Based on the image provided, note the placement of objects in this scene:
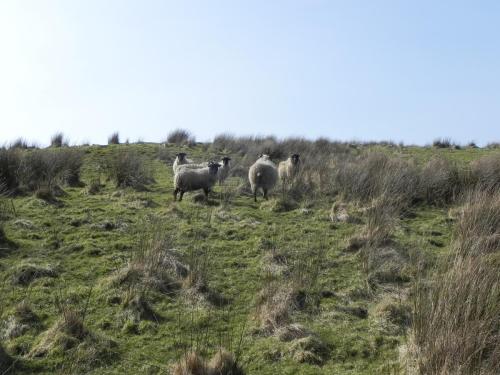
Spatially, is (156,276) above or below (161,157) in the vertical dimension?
below

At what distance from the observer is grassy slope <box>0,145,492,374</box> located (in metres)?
4.85

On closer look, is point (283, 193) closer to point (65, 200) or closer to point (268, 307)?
point (65, 200)

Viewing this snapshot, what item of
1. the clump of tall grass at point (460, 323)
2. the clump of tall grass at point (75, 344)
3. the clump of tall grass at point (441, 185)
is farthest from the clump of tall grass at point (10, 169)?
the clump of tall grass at point (460, 323)

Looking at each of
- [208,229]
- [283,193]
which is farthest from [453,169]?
[208,229]

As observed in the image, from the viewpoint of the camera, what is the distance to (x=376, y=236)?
7691 millimetres

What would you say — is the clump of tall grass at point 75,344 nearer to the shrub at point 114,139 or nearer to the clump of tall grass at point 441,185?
the clump of tall grass at point 441,185

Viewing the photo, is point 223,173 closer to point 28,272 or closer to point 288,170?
point 288,170

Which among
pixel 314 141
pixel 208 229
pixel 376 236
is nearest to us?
pixel 376 236

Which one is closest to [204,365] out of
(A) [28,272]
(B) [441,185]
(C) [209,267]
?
(C) [209,267]

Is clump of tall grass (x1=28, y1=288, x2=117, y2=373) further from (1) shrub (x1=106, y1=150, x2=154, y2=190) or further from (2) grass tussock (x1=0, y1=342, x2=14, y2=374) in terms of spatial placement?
(1) shrub (x1=106, y1=150, x2=154, y2=190)

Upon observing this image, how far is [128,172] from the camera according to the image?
13.7 meters

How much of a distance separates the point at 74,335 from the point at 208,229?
4.34 metres

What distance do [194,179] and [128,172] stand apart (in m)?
2.47

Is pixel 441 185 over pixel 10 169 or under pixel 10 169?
under
